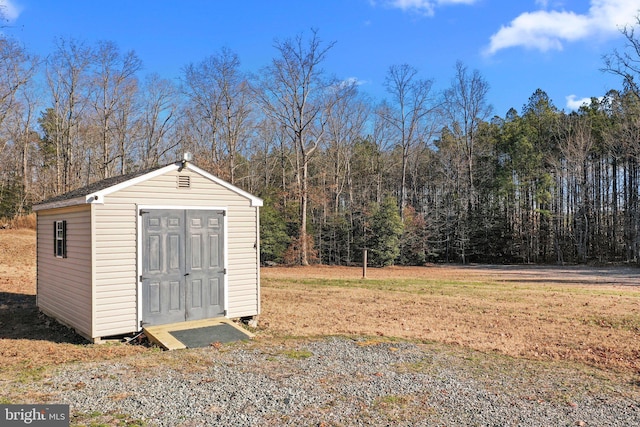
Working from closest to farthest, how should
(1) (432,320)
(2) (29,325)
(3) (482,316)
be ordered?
(2) (29,325) < (1) (432,320) < (3) (482,316)

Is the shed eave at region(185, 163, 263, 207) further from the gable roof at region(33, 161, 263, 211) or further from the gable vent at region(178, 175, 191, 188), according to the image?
the gable vent at region(178, 175, 191, 188)

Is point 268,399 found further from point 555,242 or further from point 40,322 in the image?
point 555,242

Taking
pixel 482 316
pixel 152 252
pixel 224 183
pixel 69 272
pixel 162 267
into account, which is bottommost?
pixel 482 316

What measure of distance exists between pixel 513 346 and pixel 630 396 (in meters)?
2.39

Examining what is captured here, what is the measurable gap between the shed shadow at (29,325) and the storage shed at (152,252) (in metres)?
0.20

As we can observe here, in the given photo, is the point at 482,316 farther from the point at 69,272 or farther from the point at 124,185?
the point at 69,272

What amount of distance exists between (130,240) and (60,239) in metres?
2.10

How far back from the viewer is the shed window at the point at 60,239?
27.1 ft

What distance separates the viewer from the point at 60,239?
8.49 meters

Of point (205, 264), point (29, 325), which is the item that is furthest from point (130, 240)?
point (29, 325)

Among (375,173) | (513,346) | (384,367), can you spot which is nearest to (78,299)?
(384,367)

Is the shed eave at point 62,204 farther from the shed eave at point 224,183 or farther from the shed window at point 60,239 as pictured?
the shed eave at point 224,183

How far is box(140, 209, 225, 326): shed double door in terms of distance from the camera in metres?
7.62

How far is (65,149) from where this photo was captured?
27.9 m
